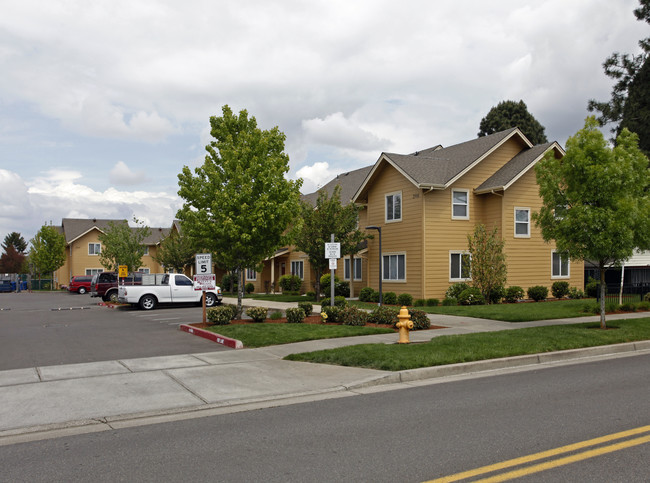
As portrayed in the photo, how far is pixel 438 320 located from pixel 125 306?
56.4 ft

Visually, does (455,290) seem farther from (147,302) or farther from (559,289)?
(147,302)

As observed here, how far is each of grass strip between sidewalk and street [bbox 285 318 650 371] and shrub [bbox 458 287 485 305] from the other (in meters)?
8.89

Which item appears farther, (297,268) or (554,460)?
(297,268)

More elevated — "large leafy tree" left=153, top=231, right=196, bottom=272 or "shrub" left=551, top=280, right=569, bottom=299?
"large leafy tree" left=153, top=231, right=196, bottom=272

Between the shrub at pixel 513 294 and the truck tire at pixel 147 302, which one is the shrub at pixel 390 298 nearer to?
the shrub at pixel 513 294

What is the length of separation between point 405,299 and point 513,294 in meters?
4.90

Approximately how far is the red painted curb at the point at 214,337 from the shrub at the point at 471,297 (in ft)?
40.5

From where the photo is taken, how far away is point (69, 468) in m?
5.34

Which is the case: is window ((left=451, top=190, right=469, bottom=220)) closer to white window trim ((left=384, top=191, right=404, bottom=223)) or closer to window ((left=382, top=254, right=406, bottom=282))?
white window trim ((left=384, top=191, right=404, bottom=223))

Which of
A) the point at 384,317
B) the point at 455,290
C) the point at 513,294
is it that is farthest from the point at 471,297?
the point at 384,317

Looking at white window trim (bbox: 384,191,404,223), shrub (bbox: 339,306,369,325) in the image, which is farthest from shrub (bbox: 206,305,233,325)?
white window trim (bbox: 384,191,404,223)

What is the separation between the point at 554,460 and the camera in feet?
17.1

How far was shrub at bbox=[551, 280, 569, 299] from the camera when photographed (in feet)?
88.1

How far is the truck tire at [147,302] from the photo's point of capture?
25.5m
